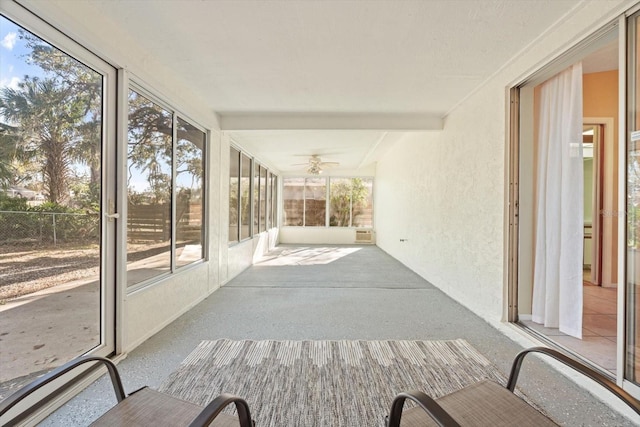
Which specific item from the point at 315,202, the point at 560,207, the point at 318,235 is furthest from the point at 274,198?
the point at 560,207

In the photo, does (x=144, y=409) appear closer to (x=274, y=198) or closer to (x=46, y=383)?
(x=46, y=383)

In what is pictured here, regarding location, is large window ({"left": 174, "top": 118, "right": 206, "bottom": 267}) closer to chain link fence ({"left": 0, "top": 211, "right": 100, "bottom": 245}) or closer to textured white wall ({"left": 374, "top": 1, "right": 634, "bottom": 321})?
chain link fence ({"left": 0, "top": 211, "right": 100, "bottom": 245})

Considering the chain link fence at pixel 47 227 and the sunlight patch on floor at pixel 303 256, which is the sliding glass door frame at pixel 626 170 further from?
the sunlight patch on floor at pixel 303 256

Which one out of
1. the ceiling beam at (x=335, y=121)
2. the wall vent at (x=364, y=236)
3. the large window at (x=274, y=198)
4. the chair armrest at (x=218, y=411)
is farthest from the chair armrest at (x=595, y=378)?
the wall vent at (x=364, y=236)

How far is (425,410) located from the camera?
919 millimetres

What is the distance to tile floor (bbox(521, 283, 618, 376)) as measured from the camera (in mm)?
2184

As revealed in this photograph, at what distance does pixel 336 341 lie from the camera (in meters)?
2.57

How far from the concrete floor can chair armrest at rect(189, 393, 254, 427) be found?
120 cm

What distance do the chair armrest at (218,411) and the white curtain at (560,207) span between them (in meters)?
2.74

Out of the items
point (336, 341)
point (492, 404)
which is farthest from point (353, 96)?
point (492, 404)

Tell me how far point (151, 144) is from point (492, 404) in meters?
3.20

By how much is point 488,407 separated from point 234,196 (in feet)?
15.6

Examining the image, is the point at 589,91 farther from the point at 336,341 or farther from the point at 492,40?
the point at 336,341

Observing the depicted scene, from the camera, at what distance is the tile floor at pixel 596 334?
2.18 m
